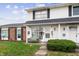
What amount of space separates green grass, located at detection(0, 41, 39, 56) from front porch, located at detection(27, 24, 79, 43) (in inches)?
15.0

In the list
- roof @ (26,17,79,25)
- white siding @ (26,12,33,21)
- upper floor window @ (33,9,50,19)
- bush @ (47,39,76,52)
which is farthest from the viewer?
upper floor window @ (33,9,50,19)

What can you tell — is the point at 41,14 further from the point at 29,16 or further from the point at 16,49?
the point at 16,49

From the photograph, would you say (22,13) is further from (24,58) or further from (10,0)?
(24,58)

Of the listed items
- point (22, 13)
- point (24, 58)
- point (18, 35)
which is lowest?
point (24, 58)

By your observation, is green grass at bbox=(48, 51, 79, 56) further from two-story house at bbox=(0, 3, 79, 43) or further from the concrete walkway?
two-story house at bbox=(0, 3, 79, 43)

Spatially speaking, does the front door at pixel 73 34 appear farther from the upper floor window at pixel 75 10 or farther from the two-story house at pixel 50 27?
the upper floor window at pixel 75 10

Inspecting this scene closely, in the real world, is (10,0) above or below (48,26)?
above

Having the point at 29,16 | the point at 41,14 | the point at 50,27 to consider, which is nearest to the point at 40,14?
the point at 41,14

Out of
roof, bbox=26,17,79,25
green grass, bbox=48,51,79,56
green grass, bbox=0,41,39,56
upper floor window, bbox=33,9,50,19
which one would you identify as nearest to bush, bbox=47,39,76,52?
green grass, bbox=48,51,79,56

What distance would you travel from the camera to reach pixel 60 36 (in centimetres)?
1258

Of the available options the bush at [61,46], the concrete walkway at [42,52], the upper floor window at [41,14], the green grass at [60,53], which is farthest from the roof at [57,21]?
the green grass at [60,53]

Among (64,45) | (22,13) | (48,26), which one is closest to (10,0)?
(22,13)

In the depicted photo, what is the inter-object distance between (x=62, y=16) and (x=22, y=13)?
4.61ft

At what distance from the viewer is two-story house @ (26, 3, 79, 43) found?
12.6m
